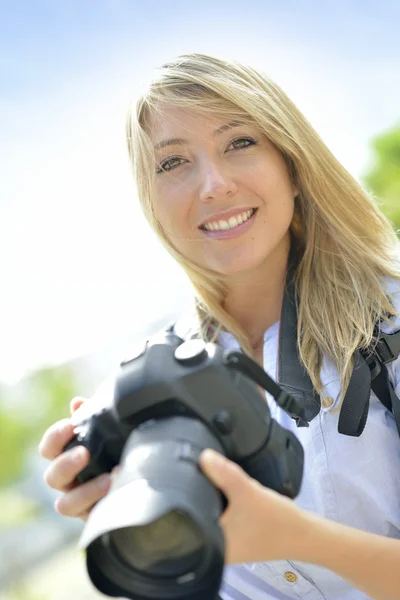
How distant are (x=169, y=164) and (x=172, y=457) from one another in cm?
56

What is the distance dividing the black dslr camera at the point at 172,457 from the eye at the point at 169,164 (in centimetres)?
38

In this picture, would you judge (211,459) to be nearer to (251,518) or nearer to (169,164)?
(251,518)

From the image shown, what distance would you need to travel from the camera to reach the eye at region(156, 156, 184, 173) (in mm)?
923

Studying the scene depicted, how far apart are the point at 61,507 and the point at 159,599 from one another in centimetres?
17

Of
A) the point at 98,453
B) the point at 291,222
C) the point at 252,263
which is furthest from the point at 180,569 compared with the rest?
the point at 291,222

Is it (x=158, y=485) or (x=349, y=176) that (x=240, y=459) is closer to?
(x=158, y=485)

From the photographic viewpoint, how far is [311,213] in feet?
3.25

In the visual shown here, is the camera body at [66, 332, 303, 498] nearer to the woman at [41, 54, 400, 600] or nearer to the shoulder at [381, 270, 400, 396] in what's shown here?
the woman at [41, 54, 400, 600]

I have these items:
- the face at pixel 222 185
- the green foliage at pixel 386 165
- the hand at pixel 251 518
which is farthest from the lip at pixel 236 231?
the green foliage at pixel 386 165

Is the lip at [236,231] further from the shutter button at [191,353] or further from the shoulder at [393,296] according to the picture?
the shutter button at [191,353]

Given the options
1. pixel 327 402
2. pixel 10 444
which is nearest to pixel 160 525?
pixel 327 402

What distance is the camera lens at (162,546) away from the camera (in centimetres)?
46

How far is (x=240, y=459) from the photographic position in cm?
56

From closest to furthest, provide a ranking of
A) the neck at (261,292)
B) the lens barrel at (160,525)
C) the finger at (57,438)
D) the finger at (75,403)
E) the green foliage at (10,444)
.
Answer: the lens barrel at (160,525), the finger at (57,438), the finger at (75,403), the neck at (261,292), the green foliage at (10,444)
